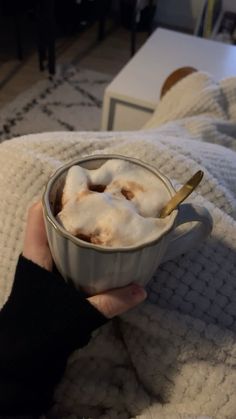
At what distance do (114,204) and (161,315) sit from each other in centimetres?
20

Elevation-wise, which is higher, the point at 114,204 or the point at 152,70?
the point at 114,204

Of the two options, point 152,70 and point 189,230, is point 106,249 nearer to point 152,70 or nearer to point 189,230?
point 189,230

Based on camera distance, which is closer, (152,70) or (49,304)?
(49,304)

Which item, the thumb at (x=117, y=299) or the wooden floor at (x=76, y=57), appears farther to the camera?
the wooden floor at (x=76, y=57)

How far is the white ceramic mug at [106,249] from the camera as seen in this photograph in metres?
0.37

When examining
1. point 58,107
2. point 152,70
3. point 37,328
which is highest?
point 37,328

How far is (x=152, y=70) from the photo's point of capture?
1.29 metres

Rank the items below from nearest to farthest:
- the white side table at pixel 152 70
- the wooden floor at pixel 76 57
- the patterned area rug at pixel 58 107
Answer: the white side table at pixel 152 70 → the patterned area rug at pixel 58 107 → the wooden floor at pixel 76 57

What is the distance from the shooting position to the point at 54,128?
68.9 inches

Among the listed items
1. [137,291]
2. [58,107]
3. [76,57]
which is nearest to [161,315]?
[137,291]

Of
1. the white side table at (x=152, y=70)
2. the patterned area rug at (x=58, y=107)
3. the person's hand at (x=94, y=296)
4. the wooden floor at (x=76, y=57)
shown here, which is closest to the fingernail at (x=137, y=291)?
the person's hand at (x=94, y=296)

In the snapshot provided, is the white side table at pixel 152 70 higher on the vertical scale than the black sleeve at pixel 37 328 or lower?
lower

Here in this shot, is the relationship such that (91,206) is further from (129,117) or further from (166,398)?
(129,117)

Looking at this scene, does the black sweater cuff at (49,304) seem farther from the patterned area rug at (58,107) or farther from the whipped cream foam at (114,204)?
the patterned area rug at (58,107)
